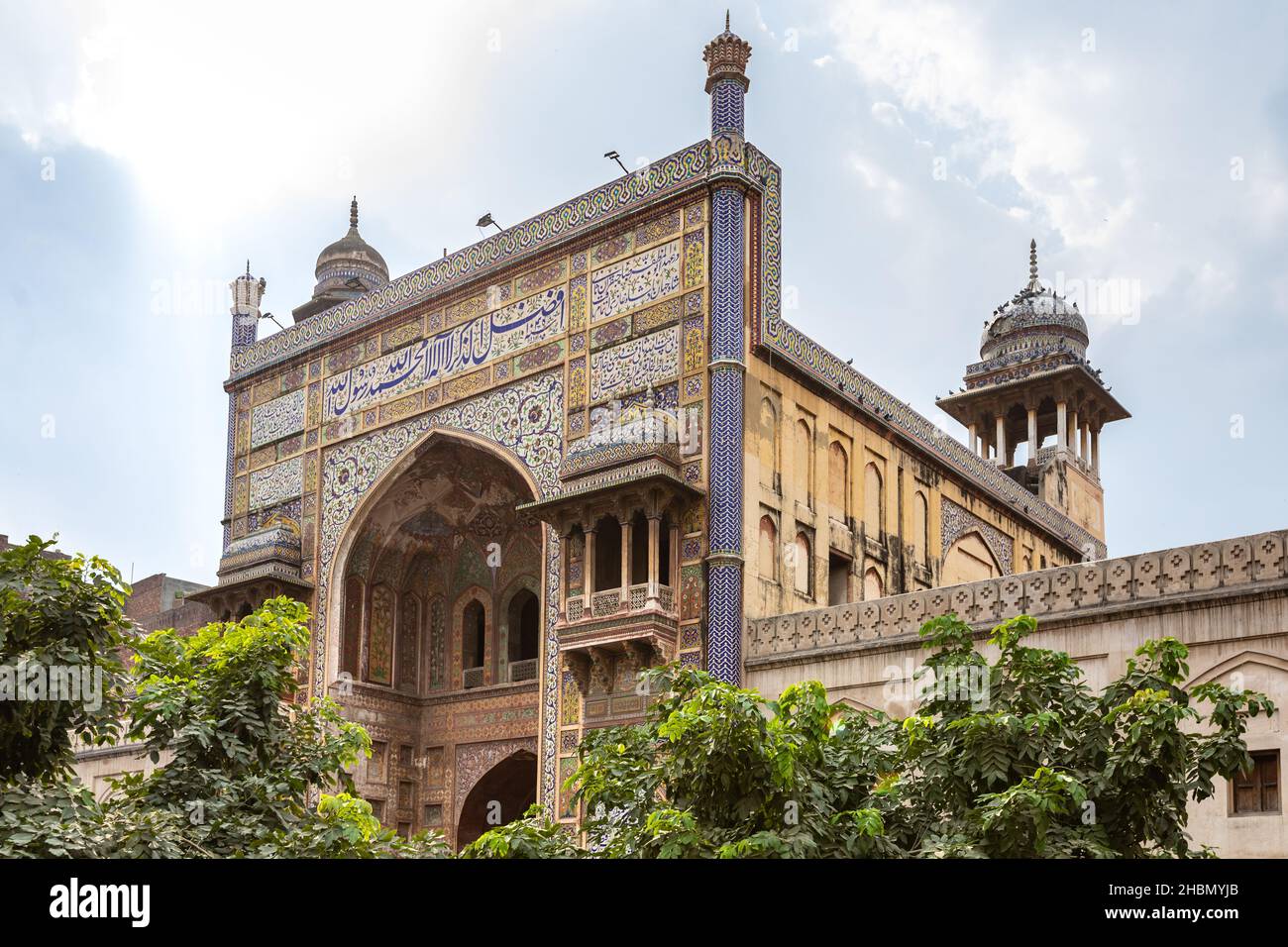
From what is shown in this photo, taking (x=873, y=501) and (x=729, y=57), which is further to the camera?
(x=873, y=501)

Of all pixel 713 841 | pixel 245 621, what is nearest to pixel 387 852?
pixel 713 841

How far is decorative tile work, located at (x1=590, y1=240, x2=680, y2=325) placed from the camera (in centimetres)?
1933

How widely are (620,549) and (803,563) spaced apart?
234 centimetres

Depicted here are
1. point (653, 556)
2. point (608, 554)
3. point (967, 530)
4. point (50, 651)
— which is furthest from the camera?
point (967, 530)

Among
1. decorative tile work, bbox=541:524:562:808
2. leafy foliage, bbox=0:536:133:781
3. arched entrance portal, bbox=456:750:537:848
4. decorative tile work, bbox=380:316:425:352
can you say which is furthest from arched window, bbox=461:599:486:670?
leafy foliage, bbox=0:536:133:781

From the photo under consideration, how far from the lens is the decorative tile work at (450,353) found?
68.7 ft

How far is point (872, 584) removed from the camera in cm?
2109

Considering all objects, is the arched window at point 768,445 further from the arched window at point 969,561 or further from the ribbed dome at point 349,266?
the ribbed dome at point 349,266

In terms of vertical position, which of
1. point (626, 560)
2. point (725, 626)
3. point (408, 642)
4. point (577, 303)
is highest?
point (577, 303)

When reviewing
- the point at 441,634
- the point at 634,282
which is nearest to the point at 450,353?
the point at 634,282

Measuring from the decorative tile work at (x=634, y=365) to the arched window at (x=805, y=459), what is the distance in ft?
6.59

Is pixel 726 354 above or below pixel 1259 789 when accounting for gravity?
above

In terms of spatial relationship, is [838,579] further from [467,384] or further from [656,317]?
[467,384]

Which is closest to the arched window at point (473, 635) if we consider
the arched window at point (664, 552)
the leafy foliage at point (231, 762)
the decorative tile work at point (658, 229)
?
the arched window at point (664, 552)
